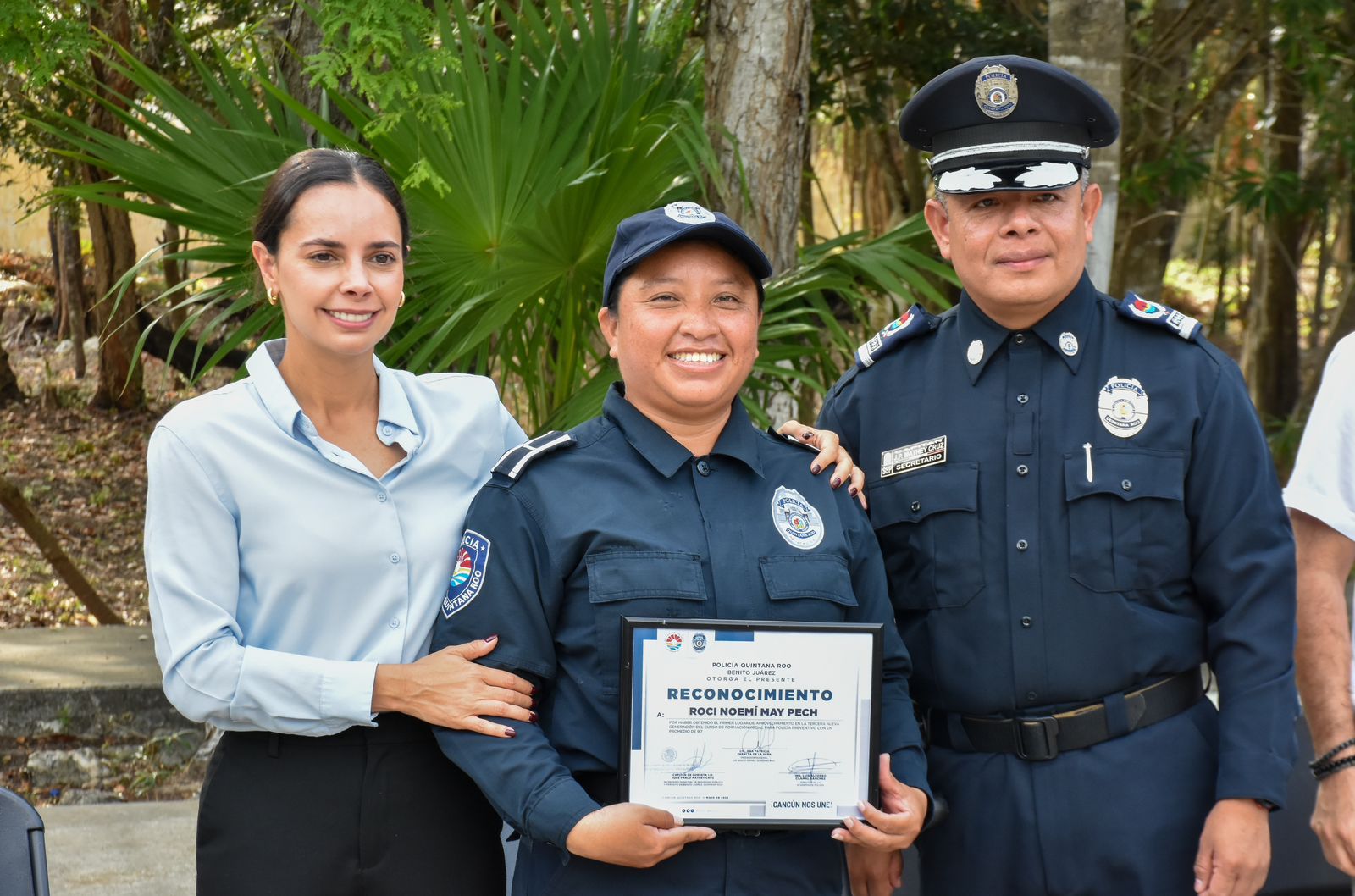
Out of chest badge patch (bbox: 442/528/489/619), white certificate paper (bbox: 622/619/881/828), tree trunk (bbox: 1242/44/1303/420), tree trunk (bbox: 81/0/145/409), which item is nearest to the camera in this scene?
white certificate paper (bbox: 622/619/881/828)

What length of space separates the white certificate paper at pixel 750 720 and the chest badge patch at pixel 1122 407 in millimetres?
582

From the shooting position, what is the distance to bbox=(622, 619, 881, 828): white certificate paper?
1835mm

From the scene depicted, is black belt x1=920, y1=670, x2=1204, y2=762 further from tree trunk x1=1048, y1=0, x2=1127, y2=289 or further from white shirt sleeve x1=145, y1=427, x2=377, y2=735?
tree trunk x1=1048, y1=0, x2=1127, y2=289

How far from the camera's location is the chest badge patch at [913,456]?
2.24 metres

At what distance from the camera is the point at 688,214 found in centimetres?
200

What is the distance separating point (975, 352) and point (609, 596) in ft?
2.59

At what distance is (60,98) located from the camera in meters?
6.97

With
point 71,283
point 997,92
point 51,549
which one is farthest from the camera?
point 71,283

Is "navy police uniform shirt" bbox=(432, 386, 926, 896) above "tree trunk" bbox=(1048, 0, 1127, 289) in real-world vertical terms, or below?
below

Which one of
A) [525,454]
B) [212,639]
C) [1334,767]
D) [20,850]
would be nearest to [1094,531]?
[1334,767]

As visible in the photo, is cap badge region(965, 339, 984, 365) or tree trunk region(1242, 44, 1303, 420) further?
tree trunk region(1242, 44, 1303, 420)

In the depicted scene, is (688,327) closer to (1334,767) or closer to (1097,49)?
(1334,767)

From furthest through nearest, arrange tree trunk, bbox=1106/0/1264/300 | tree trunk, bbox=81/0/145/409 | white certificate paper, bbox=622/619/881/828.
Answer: tree trunk, bbox=81/0/145/409 < tree trunk, bbox=1106/0/1264/300 < white certificate paper, bbox=622/619/881/828

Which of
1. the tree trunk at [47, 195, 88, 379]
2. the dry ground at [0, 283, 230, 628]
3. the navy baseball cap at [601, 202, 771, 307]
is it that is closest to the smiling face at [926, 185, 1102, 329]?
the navy baseball cap at [601, 202, 771, 307]
